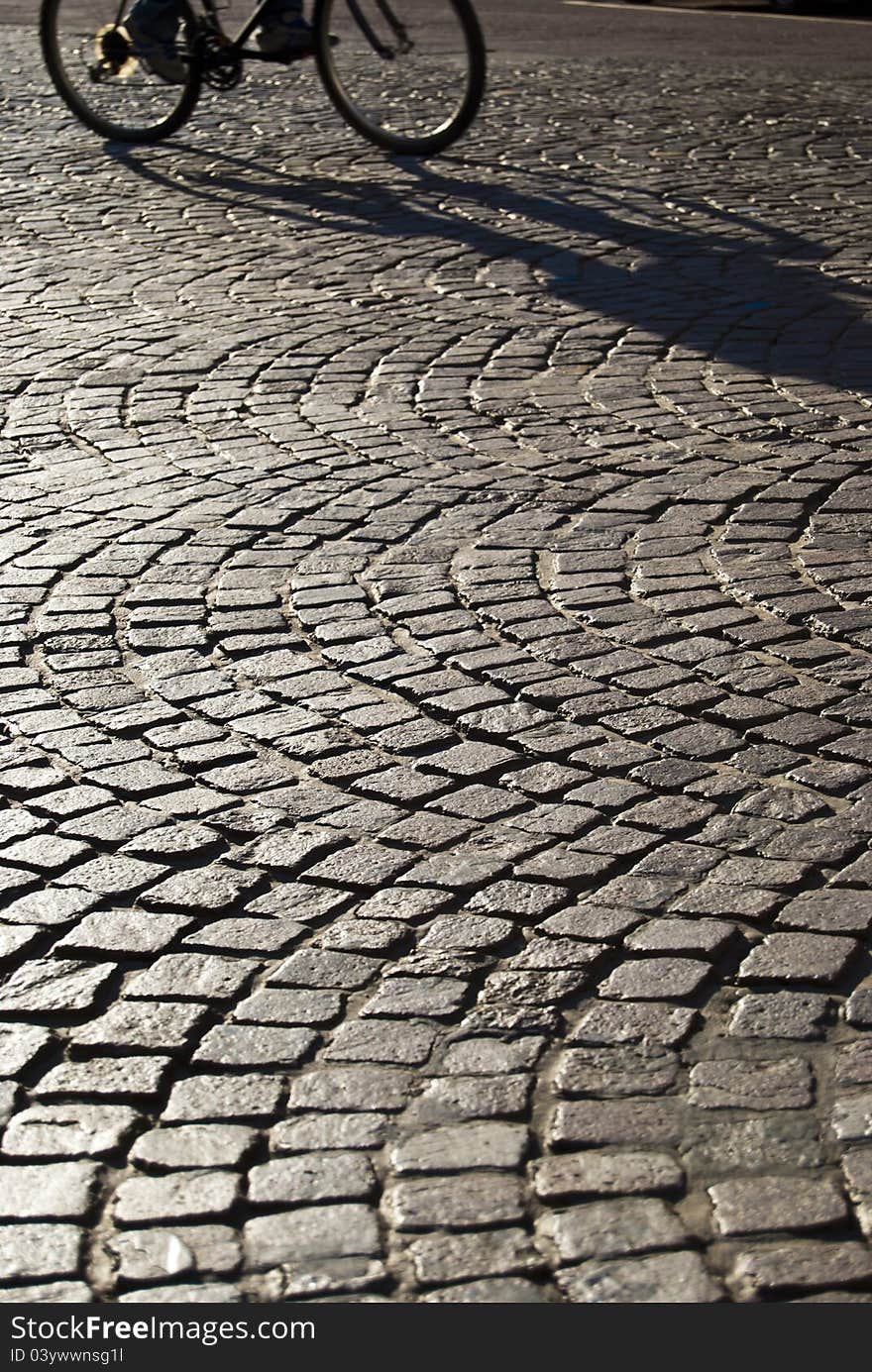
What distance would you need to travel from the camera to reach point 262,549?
516cm

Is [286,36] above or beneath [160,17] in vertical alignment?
beneath

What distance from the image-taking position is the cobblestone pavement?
8.73 feet

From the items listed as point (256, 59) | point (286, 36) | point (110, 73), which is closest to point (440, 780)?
point (286, 36)

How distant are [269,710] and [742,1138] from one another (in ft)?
5.86

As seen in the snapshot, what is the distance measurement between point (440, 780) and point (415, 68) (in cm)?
920

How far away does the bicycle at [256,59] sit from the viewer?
9.88 metres

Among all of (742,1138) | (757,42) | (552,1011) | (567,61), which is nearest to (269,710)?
(552,1011)

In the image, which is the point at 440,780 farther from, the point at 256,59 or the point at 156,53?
the point at 256,59

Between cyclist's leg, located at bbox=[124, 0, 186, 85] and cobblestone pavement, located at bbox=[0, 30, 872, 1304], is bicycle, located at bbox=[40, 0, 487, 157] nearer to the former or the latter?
cyclist's leg, located at bbox=[124, 0, 186, 85]

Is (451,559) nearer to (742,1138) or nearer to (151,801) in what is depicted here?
(151,801)

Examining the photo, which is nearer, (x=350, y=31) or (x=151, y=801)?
(x=151, y=801)

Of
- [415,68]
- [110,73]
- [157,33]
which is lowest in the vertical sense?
[415,68]

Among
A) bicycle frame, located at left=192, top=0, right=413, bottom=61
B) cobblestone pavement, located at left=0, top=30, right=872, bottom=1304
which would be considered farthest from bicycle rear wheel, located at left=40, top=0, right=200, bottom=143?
cobblestone pavement, located at left=0, top=30, right=872, bottom=1304

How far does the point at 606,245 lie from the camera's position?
8375mm
